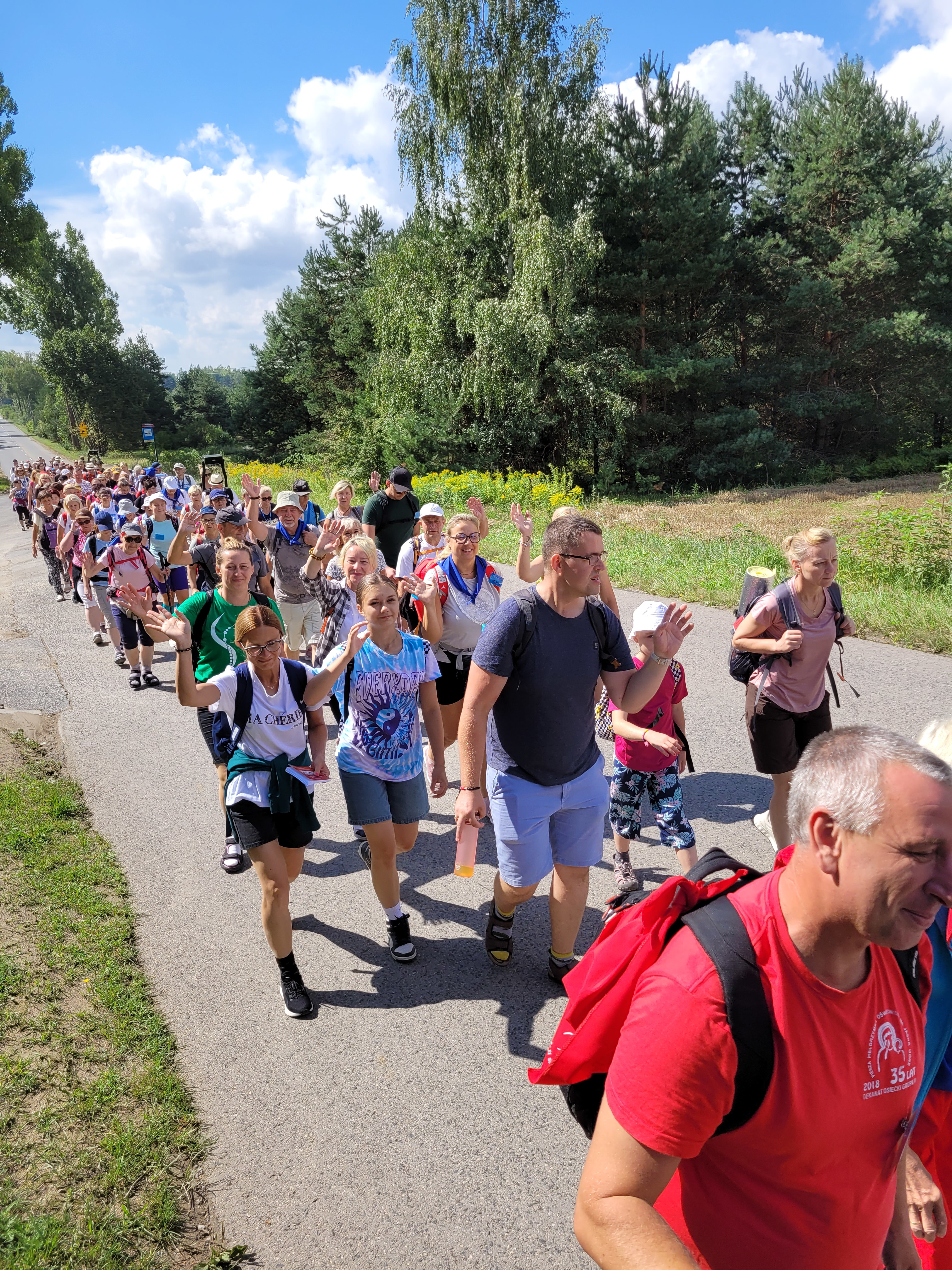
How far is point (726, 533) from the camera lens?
1738 centimetres

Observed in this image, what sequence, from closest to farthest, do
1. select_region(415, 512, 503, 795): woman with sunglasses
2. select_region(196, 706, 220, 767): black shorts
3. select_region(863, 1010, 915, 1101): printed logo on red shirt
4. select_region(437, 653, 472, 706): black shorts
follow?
1. select_region(863, 1010, 915, 1101): printed logo on red shirt
2. select_region(196, 706, 220, 767): black shorts
3. select_region(415, 512, 503, 795): woman with sunglasses
4. select_region(437, 653, 472, 706): black shorts

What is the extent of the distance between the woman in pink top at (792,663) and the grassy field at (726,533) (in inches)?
192

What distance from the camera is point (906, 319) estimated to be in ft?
86.5

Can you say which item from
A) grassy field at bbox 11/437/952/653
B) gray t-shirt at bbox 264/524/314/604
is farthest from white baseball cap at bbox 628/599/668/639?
grassy field at bbox 11/437/952/653

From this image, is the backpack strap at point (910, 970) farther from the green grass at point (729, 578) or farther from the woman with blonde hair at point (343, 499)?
the green grass at point (729, 578)

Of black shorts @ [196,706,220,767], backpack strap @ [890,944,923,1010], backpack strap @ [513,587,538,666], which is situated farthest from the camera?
black shorts @ [196,706,220,767]

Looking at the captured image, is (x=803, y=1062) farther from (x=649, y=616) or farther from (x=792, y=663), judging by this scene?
→ (x=792, y=663)

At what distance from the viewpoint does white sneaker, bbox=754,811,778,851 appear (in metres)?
5.07

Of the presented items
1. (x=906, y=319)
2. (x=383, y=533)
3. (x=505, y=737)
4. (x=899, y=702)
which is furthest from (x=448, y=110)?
(x=505, y=737)

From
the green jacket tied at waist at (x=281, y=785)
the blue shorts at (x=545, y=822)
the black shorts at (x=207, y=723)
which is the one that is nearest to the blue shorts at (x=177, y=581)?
the black shorts at (x=207, y=723)

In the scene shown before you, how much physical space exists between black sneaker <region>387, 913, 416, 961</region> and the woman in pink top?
218 cm

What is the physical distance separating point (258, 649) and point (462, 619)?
199 cm

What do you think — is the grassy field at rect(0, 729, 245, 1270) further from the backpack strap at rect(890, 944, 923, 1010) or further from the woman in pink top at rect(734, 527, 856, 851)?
the woman in pink top at rect(734, 527, 856, 851)

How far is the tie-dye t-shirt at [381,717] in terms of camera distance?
163 inches
